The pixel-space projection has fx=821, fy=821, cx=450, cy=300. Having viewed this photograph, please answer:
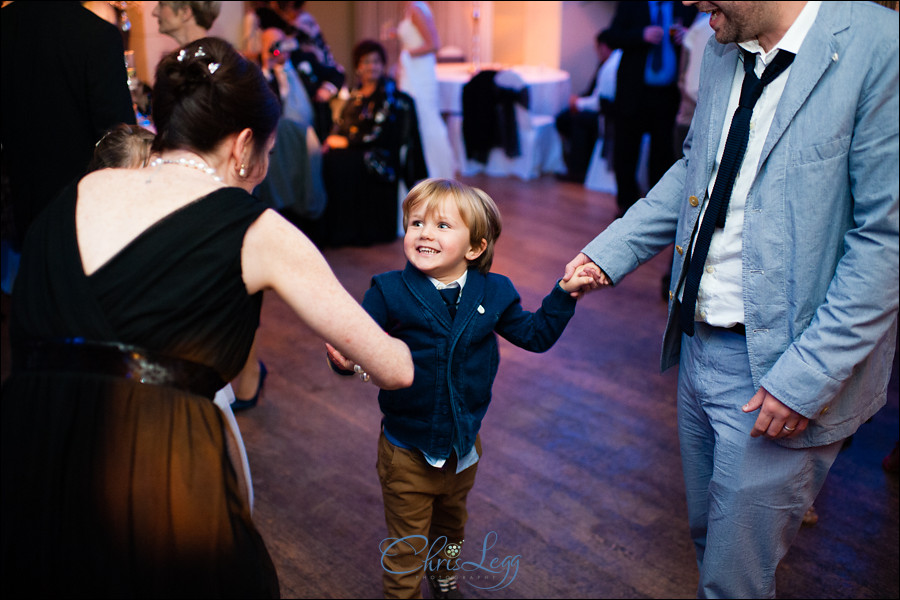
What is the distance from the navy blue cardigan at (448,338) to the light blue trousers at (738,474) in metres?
0.31

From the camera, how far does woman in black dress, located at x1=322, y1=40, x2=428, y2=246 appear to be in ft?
17.8

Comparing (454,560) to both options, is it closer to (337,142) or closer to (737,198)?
(737,198)

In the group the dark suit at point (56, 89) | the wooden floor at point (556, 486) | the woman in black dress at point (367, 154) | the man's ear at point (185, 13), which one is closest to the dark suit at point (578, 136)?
the woman in black dress at point (367, 154)

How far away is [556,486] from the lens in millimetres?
2812

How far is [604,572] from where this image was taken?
239 cm

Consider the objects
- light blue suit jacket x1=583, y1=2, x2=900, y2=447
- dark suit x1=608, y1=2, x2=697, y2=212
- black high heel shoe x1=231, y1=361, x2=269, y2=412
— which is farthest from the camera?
dark suit x1=608, y1=2, x2=697, y2=212

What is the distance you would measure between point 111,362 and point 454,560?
3.75ft

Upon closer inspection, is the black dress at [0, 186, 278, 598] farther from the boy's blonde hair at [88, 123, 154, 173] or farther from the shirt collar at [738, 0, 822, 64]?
the shirt collar at [738, 0, 822, 64]

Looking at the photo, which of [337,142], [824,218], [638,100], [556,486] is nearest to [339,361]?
[824,218]

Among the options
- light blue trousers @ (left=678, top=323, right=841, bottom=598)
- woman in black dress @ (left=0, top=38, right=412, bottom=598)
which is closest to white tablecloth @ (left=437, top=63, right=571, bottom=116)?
light blue trousers @ (left=678, top=323, right=841, bottom=598)

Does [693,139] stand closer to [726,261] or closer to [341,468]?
[726,261]

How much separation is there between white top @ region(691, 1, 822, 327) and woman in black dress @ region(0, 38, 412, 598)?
26.6 inches

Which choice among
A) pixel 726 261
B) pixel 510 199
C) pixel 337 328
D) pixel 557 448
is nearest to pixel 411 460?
pixel 337 328

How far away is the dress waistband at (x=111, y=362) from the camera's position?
1274 millimetres
